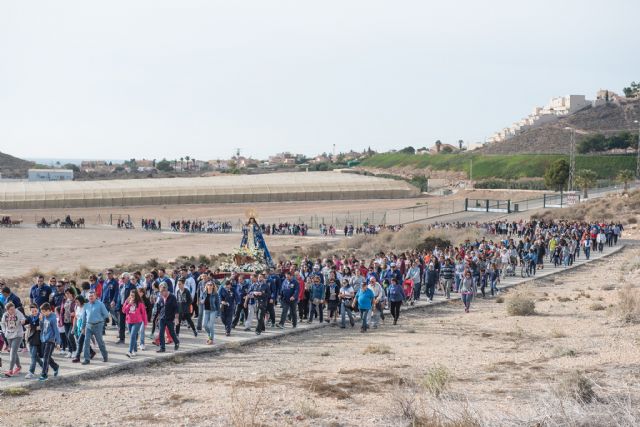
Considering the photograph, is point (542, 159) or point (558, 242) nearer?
point (558, 242)

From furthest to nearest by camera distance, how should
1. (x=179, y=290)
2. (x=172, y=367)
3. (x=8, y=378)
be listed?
1. (x=179, y=290)
2. (x=172, y=367)
3. (x=8, y=378)

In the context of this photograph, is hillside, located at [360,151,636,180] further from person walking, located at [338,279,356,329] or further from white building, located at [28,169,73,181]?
person walking, located at [338,279,356,329]

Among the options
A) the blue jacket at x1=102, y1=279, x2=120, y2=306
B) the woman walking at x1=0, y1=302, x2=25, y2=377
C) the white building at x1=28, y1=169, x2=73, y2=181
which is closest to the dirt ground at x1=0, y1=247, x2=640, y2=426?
the woman walking at x1=0, y1=302, x2=25, y2=377

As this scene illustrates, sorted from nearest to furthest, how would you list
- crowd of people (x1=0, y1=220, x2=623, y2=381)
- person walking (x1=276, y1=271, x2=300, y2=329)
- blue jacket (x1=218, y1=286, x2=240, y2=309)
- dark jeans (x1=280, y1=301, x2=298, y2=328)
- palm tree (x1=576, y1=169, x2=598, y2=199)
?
crowd of people (x1=0, y1=220, x2=623, y2=381) < blue jacket (x1=218, y1=286, x2=240, y2=309) < person walking (x1=276, y1=271, x2=300, y2=329) < dark jeans (x1=280, y1=301, x2=298, y2=328) < palm tree (x1=576, y1=169, x2=598, y2=199)

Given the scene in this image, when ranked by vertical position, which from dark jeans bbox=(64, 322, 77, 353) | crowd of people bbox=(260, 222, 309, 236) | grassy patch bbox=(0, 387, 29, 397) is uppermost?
dark jeans bbox=(64, 322, 77, 353)

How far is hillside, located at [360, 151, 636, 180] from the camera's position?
367ft

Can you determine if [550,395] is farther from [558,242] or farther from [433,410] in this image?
[558,242]

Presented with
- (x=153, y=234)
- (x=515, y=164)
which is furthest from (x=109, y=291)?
(x=515, y=164)

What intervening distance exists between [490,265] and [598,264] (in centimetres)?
1130

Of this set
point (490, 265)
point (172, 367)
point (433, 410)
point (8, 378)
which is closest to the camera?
point (433, 410)

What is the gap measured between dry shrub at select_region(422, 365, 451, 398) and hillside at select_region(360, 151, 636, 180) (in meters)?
104

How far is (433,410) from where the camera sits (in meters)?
9.16

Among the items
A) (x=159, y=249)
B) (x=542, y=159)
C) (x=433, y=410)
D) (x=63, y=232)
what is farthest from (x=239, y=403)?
(x=542, y=159)

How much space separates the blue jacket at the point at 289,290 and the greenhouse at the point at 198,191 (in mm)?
67051
